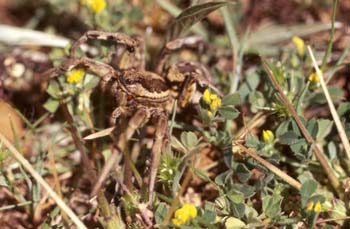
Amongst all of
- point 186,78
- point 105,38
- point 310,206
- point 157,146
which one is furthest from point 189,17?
point 310,206

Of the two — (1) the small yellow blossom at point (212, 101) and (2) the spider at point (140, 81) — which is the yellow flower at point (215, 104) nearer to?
(1) the small yellow blossom at point (212, 101)

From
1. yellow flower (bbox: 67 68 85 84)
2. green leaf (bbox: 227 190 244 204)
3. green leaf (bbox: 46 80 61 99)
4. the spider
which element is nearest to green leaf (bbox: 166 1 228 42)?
the spider

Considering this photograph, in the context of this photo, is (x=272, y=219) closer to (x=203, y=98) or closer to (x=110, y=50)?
(x=203, y=98)

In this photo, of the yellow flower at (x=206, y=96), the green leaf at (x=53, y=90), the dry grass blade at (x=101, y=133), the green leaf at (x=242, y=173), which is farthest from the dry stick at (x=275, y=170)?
the green leaf at (x=53, y=90)

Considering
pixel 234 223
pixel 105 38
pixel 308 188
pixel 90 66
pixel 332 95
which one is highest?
pixel 105 38

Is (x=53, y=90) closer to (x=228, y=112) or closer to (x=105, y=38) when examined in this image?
(x=105, y=38)

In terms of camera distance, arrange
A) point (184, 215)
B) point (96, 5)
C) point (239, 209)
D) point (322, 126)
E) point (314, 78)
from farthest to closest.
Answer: point (96, 5) → point (314, 78) → point (322, 126) → point (239, 209) → point (184, 215)

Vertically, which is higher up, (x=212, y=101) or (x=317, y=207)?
(x=212, y=101)
